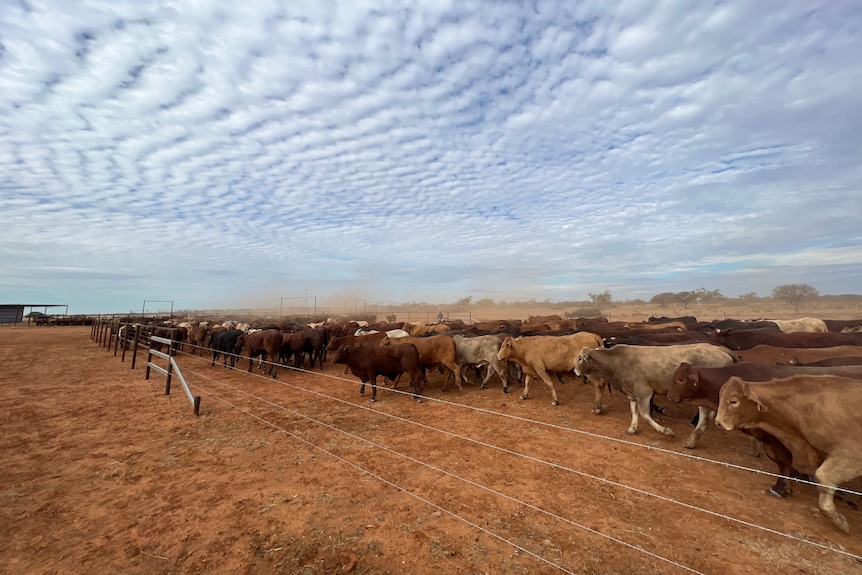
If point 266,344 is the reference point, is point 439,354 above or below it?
below

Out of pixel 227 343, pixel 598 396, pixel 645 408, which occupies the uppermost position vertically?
Answer: pixel 227 343

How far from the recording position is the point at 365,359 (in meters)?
10.4

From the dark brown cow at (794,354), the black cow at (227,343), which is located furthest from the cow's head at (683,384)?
the black cow at (227,343)

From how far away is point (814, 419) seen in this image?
4.22m

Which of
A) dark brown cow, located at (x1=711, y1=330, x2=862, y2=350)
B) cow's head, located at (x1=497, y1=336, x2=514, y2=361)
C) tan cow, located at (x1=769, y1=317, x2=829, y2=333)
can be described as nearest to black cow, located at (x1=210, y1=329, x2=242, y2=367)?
cow's head, located at (x1=497, y1=336, x2=514, y2=361)

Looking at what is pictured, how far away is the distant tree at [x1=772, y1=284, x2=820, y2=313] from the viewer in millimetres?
48009

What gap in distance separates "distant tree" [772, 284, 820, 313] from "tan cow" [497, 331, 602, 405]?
196 ft

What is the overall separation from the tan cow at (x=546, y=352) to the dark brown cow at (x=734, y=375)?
3.43 metres

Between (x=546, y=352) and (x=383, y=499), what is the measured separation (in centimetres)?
674

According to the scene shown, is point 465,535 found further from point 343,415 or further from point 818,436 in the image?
point 343,415

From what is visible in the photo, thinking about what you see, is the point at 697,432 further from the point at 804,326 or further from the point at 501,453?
the point at 804,326

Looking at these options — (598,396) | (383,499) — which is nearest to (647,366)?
(598,396)

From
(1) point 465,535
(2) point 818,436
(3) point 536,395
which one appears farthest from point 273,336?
(2) point 818,436

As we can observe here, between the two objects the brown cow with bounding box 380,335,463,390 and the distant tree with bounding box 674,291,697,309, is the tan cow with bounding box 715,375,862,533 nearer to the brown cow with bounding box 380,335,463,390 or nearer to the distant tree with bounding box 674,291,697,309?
the brown cow with bounding box 380,335,463,390
